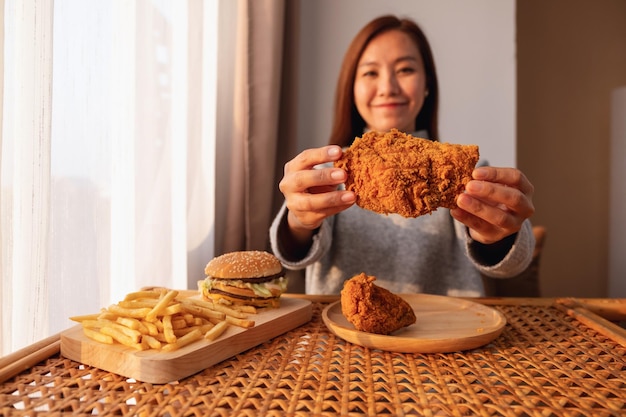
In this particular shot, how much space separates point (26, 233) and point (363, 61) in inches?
71.6

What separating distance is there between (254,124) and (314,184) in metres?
1.57

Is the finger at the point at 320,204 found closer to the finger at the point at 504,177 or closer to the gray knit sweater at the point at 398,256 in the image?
the finger at the point at 504,177

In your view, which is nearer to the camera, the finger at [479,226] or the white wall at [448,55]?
the finger at [479,226]

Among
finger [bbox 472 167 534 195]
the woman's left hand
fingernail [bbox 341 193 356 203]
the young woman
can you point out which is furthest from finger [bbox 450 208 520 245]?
the young woman

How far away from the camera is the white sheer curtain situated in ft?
4.10

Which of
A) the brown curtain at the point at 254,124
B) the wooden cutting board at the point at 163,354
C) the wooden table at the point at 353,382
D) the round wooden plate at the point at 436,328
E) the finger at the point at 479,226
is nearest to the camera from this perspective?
the wooden table at the point at 353,382

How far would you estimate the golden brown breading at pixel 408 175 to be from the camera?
46.9 inches

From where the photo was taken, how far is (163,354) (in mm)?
999

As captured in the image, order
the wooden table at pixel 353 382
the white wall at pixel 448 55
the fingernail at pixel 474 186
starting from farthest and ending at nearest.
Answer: the white wall at pixel 448 55 < the fingernail at pixel 474 186 < the wooden table at pixel 353 382

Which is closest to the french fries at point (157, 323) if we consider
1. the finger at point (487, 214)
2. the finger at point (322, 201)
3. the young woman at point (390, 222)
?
the finger at point (322, 201)

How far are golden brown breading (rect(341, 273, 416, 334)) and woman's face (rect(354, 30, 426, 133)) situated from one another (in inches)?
55.2

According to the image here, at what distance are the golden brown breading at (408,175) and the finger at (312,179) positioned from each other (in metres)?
0.03

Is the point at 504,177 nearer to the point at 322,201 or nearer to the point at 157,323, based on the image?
the point at 322,201

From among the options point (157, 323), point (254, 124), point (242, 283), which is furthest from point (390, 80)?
point (157, 323)
